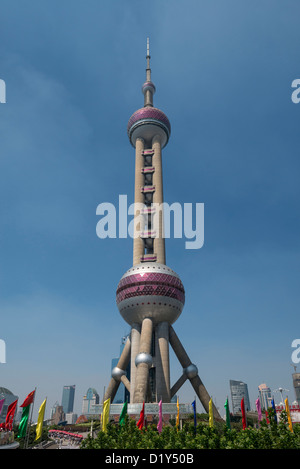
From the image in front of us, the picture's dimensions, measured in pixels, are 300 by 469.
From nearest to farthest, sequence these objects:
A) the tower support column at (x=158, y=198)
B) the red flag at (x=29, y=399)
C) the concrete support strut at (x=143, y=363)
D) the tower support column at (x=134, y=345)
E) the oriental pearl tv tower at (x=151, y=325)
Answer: the red flag at (x=29, y=399) < the concrete support strut at (x=143, y=363) < the oriental pearl tv tower at (x=151, y=325) < the tower support column at (x=134, y=345) < the tower support column at (x=158, y=198)

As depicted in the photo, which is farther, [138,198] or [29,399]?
[138,198]

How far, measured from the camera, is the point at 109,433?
28.5m

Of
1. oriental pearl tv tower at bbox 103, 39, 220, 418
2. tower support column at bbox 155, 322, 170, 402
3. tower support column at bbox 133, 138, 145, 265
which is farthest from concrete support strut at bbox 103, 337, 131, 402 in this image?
tower support column at bbox 133, 138, 145, 265

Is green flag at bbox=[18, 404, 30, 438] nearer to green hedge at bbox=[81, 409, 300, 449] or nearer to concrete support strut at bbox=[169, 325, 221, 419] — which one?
green hedge at bbox=[81, 409, 300, 449]

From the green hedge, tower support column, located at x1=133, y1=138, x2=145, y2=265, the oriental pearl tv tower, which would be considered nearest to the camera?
the green hedge

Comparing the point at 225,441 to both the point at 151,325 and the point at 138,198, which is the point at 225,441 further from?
the point at 138,198

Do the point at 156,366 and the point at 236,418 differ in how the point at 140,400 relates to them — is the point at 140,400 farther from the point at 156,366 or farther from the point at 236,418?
the point at 236,418

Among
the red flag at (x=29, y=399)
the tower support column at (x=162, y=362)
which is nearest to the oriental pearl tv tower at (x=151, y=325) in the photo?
the tower support column at (x=162, y=362)

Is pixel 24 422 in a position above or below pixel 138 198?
below

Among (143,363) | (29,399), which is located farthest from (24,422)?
(143,363)

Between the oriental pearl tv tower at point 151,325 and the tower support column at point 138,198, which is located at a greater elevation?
the tower support column at point 138,198

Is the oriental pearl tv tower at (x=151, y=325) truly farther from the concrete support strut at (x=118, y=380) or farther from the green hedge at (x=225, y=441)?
the green hedge at (x=225, y=441)

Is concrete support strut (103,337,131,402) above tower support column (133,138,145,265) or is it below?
below
